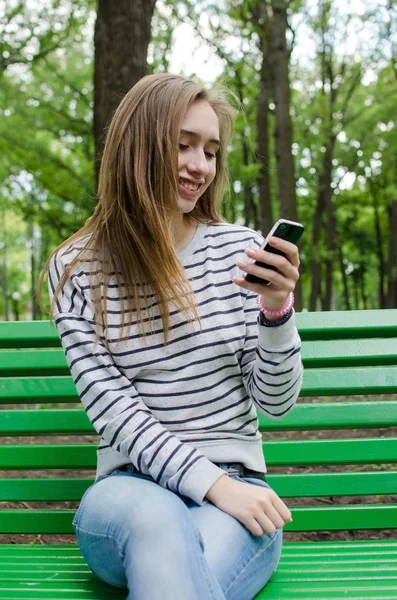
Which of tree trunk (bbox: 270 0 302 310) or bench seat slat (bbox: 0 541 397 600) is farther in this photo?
tree trunk (bbox: 270 0 302 310)

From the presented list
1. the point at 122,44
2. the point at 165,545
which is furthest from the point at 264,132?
the point at 165,545

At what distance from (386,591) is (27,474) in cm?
266

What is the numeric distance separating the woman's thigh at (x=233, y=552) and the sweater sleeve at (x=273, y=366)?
1.13 feet

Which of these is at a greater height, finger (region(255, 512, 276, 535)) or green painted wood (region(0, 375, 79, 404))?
green painted wood (region(0, 375, 79, 404))

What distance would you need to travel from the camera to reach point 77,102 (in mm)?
14719

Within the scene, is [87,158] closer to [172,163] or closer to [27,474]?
[27,474]

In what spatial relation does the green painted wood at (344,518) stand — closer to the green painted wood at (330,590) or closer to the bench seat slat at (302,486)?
the bench seat slat at (302,486)

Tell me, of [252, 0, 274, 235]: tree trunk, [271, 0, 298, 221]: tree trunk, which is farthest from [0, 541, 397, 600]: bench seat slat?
[252, 0, 274, 235]: tree trunk

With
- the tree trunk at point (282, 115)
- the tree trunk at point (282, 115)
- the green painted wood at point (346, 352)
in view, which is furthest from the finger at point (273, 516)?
the tree trunk at point (282, 115)

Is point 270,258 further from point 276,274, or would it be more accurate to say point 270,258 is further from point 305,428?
point 305,428

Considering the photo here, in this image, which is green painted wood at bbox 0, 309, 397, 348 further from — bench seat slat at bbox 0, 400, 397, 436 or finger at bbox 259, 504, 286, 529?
finger at bbox 259, 504, 286, 529

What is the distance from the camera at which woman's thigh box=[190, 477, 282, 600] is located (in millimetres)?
1635

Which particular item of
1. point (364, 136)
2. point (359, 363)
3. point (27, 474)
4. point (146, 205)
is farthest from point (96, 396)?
point (364, 136)

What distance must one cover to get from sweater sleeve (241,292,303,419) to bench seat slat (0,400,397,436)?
45 centimetres
